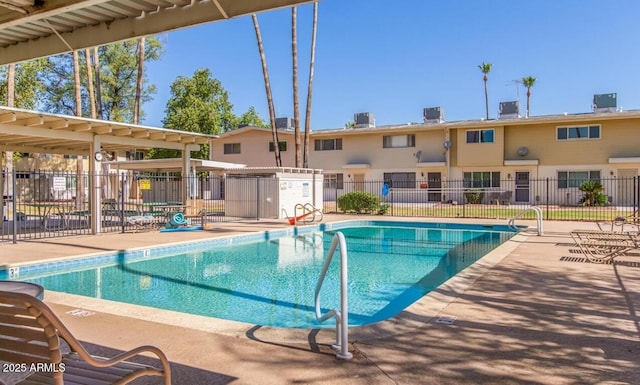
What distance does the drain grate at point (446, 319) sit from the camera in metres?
4.61

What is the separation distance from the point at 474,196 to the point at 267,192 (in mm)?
14351

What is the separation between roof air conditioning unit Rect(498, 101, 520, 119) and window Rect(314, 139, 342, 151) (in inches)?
437

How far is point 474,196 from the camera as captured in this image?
27.5 m

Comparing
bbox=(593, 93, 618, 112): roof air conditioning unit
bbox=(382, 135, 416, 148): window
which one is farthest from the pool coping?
bbox=(593, 93, 618, 112): roof air conditioning unit

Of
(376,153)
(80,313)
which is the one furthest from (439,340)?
(376,153)

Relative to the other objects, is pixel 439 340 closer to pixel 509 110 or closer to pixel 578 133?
pixel 578 133

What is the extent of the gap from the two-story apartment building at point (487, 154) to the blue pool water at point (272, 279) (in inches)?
590

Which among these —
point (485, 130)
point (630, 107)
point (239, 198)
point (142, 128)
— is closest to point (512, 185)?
point (485, 130)

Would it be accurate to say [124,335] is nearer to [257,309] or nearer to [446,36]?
[257,309]

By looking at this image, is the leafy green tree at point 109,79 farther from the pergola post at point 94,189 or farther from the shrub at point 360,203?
the pergola post at point 94,189

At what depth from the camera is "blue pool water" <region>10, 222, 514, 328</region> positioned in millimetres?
6680

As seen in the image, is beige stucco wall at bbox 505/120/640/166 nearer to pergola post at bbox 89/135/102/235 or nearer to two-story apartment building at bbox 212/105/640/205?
two-story apartment building at bbox 212/105/640/205

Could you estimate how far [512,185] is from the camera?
2745cm

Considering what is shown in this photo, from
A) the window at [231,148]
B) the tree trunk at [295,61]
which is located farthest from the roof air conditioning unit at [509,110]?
the window at [231,148]
